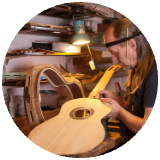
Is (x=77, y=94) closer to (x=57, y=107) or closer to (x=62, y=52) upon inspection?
(x=57, y=107)

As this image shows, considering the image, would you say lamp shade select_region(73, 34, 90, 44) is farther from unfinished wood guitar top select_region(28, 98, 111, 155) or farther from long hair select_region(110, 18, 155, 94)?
unfinished wood guitar top select_region(28, 98, 111, 155)

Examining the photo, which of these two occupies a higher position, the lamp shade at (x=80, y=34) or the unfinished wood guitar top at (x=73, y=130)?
the lamp shade at (x=80, y=34)

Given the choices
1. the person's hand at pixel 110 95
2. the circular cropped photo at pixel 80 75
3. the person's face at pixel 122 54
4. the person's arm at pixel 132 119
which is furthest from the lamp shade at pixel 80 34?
the person's arm at pixel 132 119

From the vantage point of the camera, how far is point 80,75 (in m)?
1.18

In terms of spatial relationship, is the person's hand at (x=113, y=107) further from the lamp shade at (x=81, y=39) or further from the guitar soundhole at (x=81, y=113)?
the lamp shade at (x=81, y=39)

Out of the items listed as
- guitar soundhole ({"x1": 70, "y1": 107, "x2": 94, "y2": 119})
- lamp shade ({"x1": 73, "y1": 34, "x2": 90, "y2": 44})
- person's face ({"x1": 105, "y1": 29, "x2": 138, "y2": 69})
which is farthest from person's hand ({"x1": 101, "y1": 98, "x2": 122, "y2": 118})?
lamp shade ({"x1": 73, "y1": 34, "x2": 90, "y2": 44})

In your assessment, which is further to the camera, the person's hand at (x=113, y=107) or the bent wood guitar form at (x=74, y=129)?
the person's hand at (x=113, y=107)

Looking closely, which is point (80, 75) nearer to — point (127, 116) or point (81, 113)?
point (81, 113)

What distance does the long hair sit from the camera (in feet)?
3.83

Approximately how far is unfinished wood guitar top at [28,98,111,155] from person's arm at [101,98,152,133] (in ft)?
0.11

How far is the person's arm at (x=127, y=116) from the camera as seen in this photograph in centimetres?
116

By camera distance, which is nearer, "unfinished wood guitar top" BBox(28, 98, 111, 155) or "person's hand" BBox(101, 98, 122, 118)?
"unfinished wood guitar top" BBox(28, 98, 111, 155)

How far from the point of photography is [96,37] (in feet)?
3.88

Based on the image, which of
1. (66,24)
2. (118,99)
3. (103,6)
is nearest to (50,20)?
(66,24)
